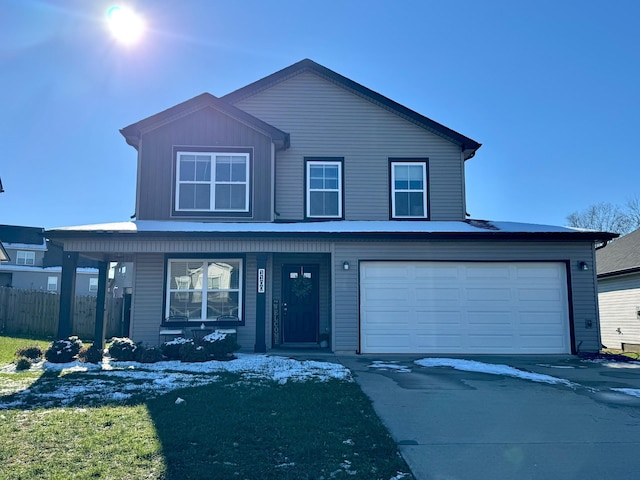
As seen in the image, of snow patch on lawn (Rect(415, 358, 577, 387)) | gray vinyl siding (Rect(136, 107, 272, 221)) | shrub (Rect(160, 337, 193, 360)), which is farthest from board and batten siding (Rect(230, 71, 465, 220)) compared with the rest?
shrub (Rect(160, 337, 193, 360))

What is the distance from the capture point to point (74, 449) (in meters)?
4.61

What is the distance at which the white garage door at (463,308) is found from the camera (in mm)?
11445

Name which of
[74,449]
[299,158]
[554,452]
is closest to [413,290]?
[299,158]

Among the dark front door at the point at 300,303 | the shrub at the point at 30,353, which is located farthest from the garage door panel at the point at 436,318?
the shrub at the point at 30,353

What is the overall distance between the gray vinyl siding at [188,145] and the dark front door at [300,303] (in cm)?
174

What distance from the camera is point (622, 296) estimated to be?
18.4 meters

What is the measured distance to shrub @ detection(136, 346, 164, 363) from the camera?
980 cm

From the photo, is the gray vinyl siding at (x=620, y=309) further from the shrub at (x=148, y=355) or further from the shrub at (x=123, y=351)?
the shrub at (x=123, y=351)

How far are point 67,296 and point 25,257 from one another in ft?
102

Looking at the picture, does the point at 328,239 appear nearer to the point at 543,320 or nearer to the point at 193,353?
the point at 193,353

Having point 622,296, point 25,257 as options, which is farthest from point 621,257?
point 25,257

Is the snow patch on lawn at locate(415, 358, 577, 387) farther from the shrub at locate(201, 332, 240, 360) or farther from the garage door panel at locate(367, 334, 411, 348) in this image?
the shrub at locate(201, 332, 240, 360)

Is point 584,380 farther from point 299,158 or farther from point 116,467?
point 299,158

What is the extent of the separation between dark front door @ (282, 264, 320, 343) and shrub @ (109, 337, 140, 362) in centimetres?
405
